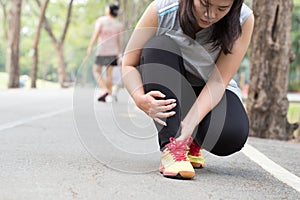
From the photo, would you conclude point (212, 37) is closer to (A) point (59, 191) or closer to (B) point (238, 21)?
(B) point (238, 21)

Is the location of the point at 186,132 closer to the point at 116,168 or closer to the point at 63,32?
the point at 116,168

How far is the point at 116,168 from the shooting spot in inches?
129

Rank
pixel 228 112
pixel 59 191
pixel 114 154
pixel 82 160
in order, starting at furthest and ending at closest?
pixel 114 154 < pixel 82 160 < pixel 228 112 < pixel 59 191

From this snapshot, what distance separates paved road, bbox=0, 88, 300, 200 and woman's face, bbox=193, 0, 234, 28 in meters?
0.85

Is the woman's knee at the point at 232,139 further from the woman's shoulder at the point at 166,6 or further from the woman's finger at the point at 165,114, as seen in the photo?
the woman's shoulder at the point at 166,6

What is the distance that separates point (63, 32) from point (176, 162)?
28122 millimetres

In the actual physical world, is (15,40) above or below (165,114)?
below

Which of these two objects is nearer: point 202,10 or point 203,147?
point 202,10

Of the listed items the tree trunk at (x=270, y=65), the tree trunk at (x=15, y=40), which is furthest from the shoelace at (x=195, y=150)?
the tree trunk at (x=15, y=40)

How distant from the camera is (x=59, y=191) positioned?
2.53 metres

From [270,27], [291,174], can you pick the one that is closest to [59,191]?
A: [291,174]

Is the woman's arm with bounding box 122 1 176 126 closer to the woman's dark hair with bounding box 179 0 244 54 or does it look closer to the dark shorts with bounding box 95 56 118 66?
the woman's dark hair with bounding box 179 0 244 54

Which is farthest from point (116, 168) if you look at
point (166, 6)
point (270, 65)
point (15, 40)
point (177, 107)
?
point (15, 40)

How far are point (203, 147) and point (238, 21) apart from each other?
0.80 meters
